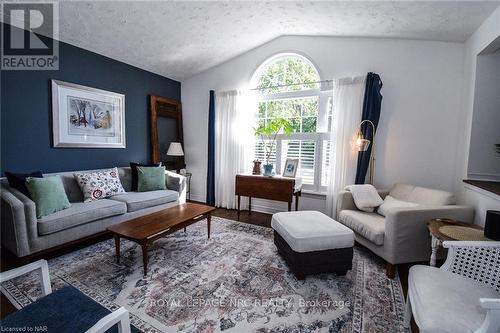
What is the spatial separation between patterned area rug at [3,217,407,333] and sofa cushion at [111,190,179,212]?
0.51m

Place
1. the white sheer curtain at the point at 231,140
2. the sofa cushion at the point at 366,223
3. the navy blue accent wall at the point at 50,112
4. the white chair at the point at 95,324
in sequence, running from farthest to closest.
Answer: the white sheer curtain at the point at 231,140, the navy blue accent wall at the point at 50,112, the sofa cushion at the point at 366,223, the white chair at the point at 95,324

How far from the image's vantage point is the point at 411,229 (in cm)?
197

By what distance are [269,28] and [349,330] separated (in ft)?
11.6

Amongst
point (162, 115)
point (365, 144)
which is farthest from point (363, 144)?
point (162, 115)

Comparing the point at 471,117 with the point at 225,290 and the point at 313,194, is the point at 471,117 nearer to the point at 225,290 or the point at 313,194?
the point at 313,194

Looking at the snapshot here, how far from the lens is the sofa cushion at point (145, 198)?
111 inches

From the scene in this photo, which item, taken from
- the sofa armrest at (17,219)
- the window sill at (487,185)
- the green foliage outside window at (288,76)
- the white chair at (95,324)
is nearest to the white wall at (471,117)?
the window sill at (487,185)

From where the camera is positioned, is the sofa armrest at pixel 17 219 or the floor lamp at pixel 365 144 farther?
the floor lamp at pixel 365 144

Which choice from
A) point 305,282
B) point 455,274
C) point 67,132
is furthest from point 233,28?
point 455,274

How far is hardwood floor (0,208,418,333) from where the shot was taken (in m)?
1.57

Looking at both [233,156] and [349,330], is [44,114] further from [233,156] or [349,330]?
[349,330]

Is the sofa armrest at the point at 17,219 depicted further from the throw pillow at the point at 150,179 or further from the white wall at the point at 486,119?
the white wall at the point at 486,119

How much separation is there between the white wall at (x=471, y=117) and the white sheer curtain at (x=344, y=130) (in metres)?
1.06

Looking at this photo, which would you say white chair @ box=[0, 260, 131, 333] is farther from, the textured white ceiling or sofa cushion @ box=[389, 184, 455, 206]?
sofa cushion @ box=[389, 184, 455, 206]
